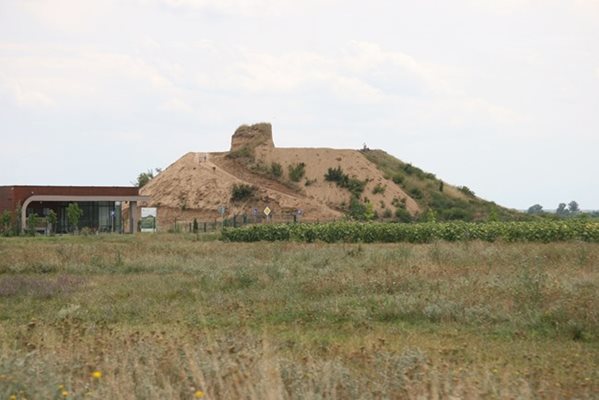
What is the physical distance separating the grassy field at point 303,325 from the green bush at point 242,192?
46738mm

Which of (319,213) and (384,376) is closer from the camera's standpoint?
(384,376)

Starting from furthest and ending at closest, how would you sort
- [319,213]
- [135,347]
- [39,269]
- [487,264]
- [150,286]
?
[319,213], [39,269], [487,264], [150,286], [135,347]

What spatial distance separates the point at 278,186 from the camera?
263 feet

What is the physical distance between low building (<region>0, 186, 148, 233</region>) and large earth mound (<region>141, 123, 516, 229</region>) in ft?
22.4

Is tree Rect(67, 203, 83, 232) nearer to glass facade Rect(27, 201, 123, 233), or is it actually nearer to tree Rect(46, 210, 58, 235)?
tree Rect(46, 210, 58, 235)

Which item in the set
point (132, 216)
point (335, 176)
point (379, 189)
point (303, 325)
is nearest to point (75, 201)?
point (132, 216)

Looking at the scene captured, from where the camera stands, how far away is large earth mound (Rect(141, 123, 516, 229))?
75.6m

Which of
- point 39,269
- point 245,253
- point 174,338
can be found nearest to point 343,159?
point 245,253

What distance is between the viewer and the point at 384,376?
8.02 metres

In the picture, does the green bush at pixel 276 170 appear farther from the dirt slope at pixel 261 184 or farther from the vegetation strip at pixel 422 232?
the vegetation strip at pixel 422 232

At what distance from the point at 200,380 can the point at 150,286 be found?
13.2m

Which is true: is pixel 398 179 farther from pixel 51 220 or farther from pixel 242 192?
pixel 51 220

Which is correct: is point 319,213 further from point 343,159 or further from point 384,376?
point 384,376

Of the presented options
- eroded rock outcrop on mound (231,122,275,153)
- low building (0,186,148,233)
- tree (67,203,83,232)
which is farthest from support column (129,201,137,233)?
eroded rock outcrop on mound (231,122,275,153)
